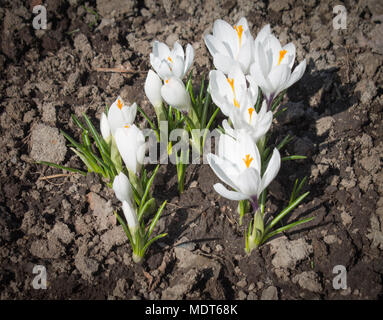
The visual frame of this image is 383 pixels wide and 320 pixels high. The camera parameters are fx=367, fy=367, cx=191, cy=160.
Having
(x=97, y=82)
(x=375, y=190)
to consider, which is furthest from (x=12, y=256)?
(x=375, y=190)

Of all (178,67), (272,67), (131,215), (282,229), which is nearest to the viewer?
(131,215)

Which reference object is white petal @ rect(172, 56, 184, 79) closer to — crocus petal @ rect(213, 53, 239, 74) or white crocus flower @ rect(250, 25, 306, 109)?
crocus petal @ rect(213, 53, 239, 74)

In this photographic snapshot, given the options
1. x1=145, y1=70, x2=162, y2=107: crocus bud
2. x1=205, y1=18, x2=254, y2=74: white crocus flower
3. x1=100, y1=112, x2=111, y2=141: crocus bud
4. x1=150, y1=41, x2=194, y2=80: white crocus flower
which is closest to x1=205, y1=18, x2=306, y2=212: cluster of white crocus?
x1=205, y1=18, x2=254, y2=74: white crocus flower

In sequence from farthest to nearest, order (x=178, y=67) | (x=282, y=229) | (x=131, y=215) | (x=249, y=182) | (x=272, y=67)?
(x=178, y=67) < (x=272, y=67) < (x=282, y=229) < (x=131, y=215) < (x=249, y=182)

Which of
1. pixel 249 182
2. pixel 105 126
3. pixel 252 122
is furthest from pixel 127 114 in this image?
pixel 249 182

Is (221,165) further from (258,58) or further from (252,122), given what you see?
(258,58)

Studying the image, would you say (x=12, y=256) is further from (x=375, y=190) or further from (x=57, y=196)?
(x=375, y=190)
